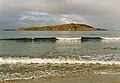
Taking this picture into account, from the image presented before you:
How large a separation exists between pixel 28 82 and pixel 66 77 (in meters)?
2.30

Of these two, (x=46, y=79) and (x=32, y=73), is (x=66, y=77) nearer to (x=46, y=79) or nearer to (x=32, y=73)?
(x=46, y=79)

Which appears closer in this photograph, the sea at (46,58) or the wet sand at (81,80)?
the wet sand at (81,80)

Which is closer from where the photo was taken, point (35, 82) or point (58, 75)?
point (35, 82)

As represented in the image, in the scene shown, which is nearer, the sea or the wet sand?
the wet sand

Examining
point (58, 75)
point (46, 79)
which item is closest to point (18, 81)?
point (46, 79)

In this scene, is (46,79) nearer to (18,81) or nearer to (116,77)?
(18,81)

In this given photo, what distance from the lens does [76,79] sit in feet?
37.0

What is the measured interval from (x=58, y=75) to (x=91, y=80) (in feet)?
7.50

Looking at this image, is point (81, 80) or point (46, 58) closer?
point (81, 80)

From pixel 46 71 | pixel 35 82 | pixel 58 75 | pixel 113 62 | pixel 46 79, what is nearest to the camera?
pixel 35 82

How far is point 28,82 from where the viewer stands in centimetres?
1070

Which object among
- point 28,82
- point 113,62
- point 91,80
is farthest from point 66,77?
point 113,62

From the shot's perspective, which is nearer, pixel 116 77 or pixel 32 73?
pixel 116 77

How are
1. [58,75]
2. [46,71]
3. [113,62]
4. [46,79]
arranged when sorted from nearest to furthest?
[46,79] < [58,75] < [46,71] < [113,62]
